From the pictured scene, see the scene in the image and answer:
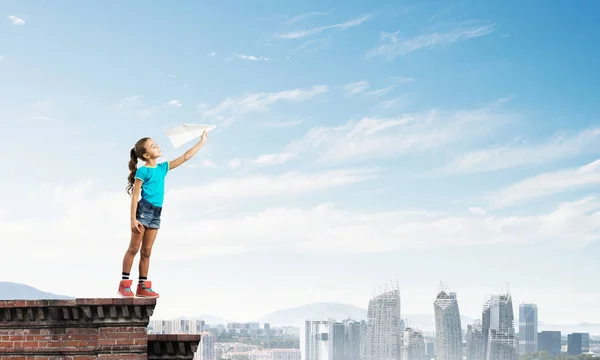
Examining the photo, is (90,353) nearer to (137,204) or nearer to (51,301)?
(51,301)

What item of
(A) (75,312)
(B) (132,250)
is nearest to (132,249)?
(B) (132,250)

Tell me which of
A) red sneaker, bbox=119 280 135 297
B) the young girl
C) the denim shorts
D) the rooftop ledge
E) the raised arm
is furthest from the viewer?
the raised arm

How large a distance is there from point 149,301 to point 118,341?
679 mm

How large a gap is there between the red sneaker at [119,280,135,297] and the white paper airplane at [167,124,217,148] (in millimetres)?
2136

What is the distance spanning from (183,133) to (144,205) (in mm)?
1250

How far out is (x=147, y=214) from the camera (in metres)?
11.4

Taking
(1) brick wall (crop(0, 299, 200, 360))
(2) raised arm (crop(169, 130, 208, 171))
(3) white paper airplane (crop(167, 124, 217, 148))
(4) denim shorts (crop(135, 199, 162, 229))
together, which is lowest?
(1) brick wall (crop(0, 299, 200, 360))

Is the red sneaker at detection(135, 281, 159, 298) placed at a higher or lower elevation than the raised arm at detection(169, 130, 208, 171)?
lower

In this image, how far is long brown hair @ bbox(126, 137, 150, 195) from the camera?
11430 mm

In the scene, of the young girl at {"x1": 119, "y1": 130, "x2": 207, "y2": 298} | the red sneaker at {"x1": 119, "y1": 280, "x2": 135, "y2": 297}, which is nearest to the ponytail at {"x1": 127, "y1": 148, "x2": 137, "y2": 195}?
the young girl at {"x1": 119, "y1": 130, "x2": 207, "y2": 298}

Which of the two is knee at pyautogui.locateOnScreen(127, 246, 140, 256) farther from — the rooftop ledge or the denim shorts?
the rooftop ledge

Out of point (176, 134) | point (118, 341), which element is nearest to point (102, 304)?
point (118, 341)

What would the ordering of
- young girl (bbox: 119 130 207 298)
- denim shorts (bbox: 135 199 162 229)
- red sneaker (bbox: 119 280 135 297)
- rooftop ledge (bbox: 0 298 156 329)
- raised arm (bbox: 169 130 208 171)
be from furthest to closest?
raised arm (bbox: 169 130 208 171), denim shorts (bbox: 135 199 162 229), young girl (bbox: 119 130 207 298), red sneaker (bbox: 119 280 135 297), rooftop ledge (bbox: 0 298 156 329)

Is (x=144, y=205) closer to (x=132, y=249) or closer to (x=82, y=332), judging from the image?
(x=132, y=249)
